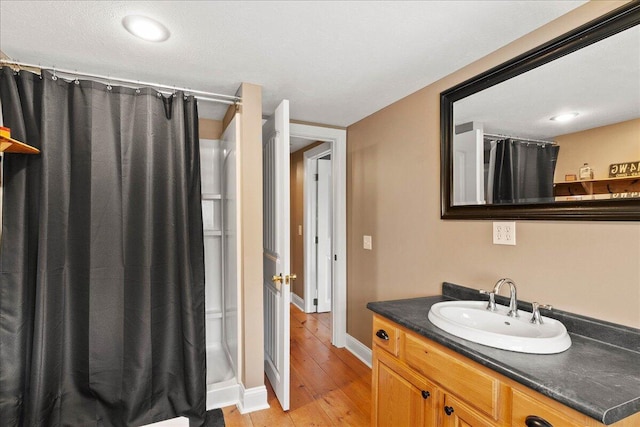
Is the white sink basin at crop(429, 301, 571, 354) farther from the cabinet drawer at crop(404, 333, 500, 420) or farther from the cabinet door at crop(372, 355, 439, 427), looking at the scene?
the cabinet door at crop(372, 355, 439, 427)

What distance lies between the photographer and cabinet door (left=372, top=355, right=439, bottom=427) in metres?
1.38

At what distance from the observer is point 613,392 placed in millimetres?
911

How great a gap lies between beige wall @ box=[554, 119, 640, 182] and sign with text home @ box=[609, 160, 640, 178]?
14mm

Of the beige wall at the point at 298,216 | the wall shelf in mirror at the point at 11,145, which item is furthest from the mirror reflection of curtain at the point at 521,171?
the beige wall at the point at 298,216

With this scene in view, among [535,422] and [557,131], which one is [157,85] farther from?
[535,422]

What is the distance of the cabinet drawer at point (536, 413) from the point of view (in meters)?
0.89

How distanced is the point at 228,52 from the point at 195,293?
4.82 feet

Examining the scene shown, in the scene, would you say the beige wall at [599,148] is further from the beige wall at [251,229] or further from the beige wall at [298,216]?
the beige wall at [298,216]

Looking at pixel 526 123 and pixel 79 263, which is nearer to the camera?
pixel 526 123

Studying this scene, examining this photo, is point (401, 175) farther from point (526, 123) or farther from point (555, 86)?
point (555, 86)

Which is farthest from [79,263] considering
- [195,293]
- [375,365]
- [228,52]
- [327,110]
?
[327,110]

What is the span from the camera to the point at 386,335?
1636 mm

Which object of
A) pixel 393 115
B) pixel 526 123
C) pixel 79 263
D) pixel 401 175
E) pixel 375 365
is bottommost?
pixel 375 365

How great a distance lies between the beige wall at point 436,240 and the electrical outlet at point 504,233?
0.10 ft
